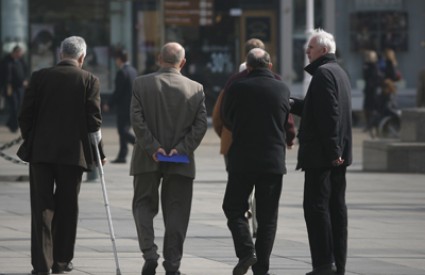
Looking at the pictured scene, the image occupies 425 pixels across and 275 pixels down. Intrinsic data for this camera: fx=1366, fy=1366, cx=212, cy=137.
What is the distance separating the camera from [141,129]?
10.1 metres

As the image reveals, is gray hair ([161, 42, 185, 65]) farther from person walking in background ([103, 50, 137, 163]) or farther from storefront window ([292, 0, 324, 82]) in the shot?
storefront window ([292, 0, 324, 82])

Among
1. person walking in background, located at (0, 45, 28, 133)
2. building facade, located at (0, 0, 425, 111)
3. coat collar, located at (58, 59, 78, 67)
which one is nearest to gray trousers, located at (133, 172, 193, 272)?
coat collar, located at (58, 59, 78, 67)

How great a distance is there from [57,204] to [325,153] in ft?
6.88

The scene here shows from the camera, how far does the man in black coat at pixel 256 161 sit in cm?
1016

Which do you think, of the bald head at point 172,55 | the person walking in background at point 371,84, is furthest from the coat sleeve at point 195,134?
the person walking in background at point 371,84

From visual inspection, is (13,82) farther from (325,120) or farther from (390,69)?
(325,120)

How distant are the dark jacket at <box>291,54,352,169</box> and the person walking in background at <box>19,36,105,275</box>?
1612mm

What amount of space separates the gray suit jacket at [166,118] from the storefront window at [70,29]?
2391 centimetres

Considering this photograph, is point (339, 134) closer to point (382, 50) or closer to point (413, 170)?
point (413, 170)

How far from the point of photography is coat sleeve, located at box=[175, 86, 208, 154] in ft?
33.2

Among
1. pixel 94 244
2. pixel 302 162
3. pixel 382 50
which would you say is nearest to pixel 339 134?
pixel 302 162

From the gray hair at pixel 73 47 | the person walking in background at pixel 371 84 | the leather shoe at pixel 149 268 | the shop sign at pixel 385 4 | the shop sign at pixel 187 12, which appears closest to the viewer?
the leather shoe at pixel 149 268

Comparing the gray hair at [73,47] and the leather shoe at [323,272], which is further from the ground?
the gray hair at [73,47]

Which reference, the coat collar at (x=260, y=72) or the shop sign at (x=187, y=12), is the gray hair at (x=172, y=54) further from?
the shop sign at (x=187, y=12)
